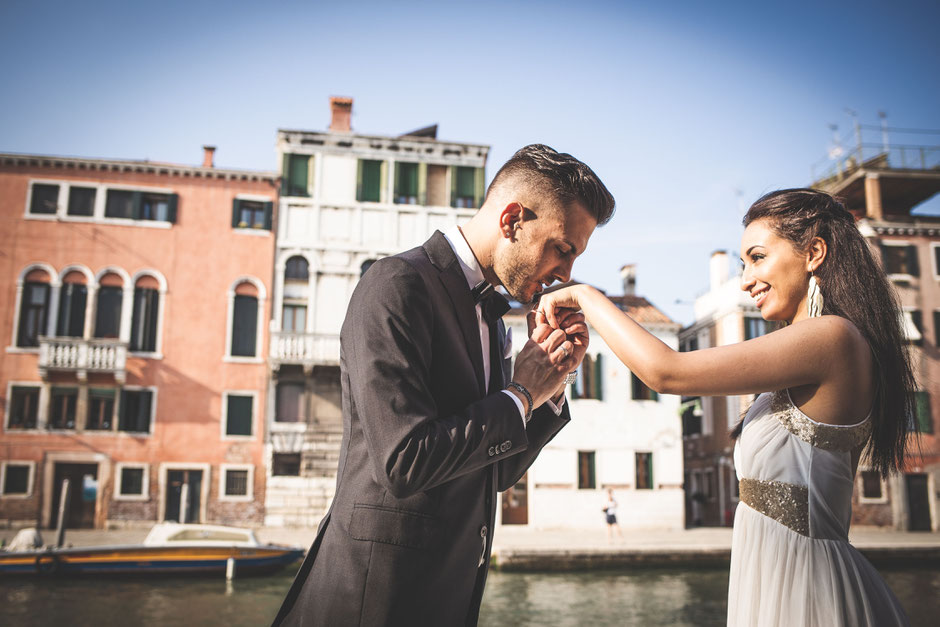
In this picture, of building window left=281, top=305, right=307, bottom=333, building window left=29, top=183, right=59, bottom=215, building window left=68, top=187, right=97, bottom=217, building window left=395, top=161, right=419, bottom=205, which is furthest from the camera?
building window left=395, top=161, right=419, bottom=205

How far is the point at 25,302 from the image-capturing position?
65.3 ft

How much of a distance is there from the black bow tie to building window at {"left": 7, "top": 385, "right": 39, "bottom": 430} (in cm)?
2096

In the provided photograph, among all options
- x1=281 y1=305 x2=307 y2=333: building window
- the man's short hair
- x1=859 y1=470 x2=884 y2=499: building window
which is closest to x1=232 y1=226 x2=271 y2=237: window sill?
x1=281 y1=305 x2=307 y2=333: building window

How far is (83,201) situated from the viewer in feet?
67.3

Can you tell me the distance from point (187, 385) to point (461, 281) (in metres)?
20.0

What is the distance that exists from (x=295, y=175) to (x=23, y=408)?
31.9 ft

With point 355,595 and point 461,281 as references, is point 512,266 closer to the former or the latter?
point 461,281

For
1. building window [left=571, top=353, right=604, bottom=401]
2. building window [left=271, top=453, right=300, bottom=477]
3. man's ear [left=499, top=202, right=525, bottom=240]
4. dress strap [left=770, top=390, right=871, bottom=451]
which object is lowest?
building window [left=271, top=453, right=300, bottom=477]

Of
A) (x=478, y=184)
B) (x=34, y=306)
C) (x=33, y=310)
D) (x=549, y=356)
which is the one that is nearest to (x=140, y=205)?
(x=34, y=306)

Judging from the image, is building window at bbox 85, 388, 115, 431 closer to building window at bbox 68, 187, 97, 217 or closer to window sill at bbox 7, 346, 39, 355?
window sill at bbox 7, 346, 39, 355

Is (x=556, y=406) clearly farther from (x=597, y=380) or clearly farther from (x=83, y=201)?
(x=83, y=201)

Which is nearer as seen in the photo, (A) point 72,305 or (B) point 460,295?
(B) point 460,295

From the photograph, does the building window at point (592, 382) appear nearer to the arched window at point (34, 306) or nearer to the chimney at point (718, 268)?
the chimney at point (718, 268)

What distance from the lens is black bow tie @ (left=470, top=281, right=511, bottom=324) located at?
5.96 ft
